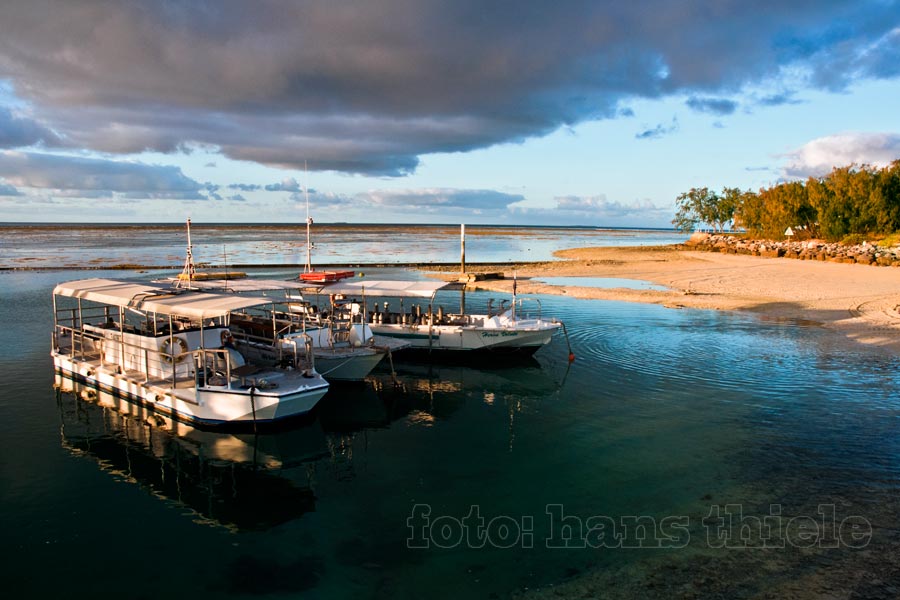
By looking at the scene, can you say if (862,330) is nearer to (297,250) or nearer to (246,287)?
(246,287)

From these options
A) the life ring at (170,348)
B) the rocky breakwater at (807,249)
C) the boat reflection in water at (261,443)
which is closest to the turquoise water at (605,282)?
the rocky breakwater at (807,249)

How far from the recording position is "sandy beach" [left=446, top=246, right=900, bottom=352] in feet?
125

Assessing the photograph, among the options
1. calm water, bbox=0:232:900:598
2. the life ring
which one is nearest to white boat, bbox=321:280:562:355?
calm water, bbox=0:232:900:598

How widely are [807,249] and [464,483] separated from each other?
260 ft

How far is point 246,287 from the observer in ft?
87.8

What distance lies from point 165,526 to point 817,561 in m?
15.2

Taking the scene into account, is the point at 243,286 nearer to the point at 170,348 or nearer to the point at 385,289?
the point at 170,348

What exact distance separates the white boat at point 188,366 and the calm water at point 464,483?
112 cm

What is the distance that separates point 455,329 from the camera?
29.9m

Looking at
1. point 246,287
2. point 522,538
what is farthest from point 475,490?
point 246,287

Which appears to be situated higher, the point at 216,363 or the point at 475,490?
the point at 216,363

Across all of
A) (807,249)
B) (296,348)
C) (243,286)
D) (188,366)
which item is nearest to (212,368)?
(188,366)

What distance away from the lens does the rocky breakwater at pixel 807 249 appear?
2537 inches

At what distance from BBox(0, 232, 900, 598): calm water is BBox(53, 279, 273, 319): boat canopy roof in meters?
4.34
